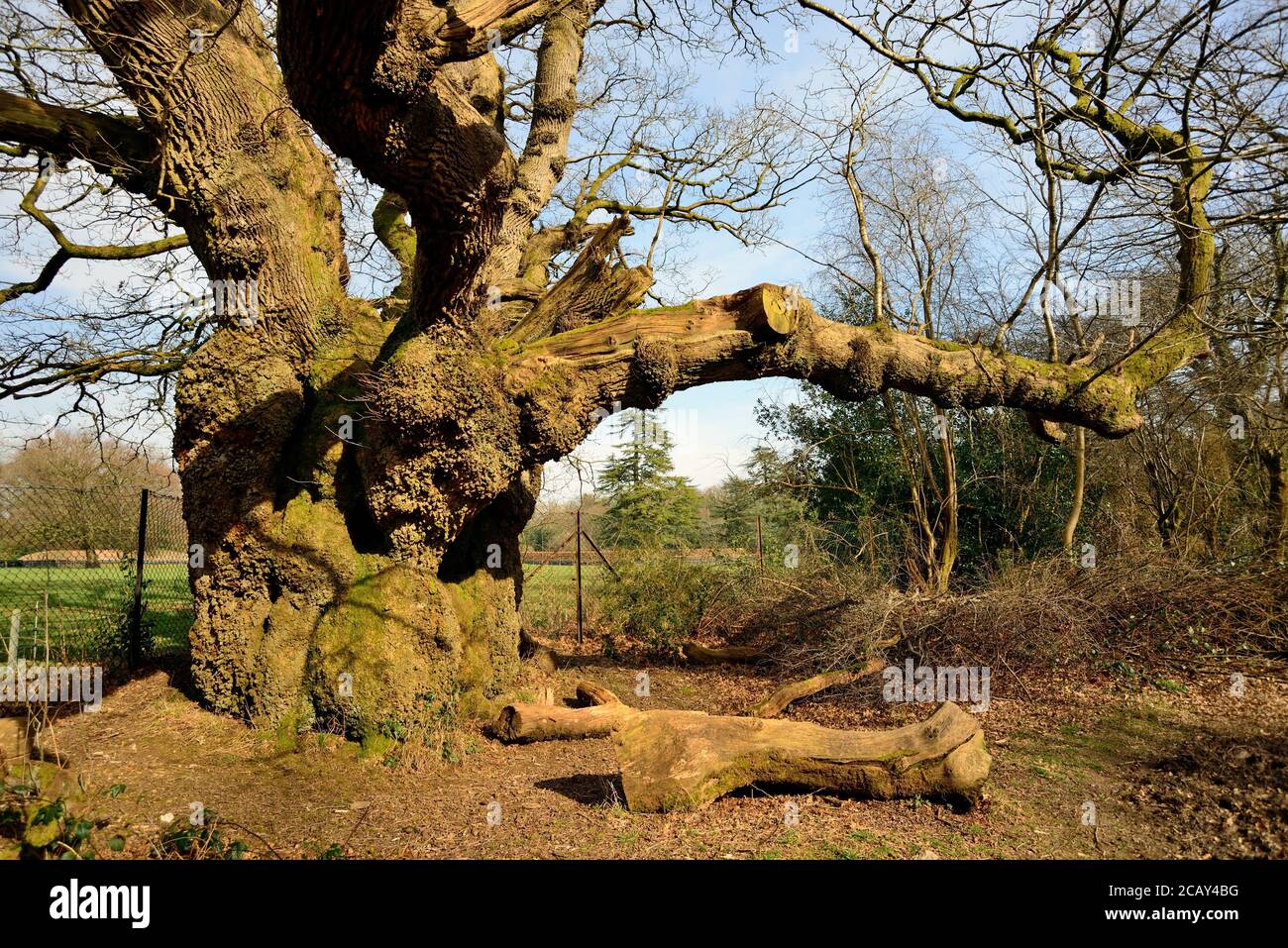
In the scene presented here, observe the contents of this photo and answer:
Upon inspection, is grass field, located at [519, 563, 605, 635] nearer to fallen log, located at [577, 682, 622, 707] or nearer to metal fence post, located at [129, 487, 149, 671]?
fallen log, located at [577, 682, 622, 707]

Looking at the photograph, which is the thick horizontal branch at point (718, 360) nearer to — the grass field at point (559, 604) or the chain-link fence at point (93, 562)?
the chain-link fence at point (93, 562)

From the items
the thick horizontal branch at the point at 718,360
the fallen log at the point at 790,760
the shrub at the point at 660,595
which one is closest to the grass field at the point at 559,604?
the shrub at the point at 660,595

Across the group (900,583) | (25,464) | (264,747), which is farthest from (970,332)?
(25,464)

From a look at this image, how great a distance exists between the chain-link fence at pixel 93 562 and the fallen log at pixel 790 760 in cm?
581

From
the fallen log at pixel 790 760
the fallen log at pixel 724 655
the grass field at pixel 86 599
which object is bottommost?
the fallen log at pixel 724 655

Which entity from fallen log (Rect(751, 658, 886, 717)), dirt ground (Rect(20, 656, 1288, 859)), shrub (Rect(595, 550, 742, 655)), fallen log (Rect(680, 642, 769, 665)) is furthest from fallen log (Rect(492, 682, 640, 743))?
shrub (Rect(595, 550, 742, 655))

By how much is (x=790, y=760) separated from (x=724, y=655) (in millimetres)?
5345

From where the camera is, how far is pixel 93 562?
341 inches

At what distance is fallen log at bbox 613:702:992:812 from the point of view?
16.2 feet

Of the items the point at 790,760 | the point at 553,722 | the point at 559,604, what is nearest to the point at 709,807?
the point at 790,760

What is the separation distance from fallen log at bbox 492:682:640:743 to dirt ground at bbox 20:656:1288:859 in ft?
0.39

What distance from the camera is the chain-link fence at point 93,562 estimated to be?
7633 millimetres

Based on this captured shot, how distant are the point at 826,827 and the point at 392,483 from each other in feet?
14.2

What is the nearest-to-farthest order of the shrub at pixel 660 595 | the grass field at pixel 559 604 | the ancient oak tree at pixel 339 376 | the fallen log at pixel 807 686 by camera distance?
1. the ancient oak tree at pixel 339 376
2. the fallen log at pixel 807 686
3. the shrub at pixel 660 595
4. the grass field at pixel 559 604
